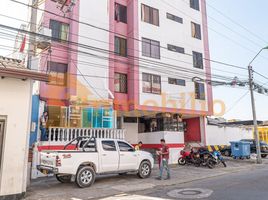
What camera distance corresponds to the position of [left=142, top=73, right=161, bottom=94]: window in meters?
19.4

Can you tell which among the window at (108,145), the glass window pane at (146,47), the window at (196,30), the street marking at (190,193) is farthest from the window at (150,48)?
the street marking at (190,193)

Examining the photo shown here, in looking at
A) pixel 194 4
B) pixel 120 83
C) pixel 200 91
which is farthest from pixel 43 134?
pixel 194 4

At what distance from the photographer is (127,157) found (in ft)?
37.1

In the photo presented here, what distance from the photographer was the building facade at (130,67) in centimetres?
1662

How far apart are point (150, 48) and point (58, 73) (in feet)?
25.0

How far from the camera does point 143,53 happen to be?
65.3 feet

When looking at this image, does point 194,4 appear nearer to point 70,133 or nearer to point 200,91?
point 200,91

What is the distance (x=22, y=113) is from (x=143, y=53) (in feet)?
42.5

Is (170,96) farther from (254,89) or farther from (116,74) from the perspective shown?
(254,89)

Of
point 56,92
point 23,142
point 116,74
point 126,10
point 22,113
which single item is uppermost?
point 126,10

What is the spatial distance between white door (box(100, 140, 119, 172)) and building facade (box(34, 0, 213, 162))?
5.53 m

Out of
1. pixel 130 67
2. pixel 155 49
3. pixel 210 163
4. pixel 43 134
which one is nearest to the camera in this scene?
pixel 43 134

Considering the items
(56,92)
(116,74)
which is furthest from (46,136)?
(116,74)

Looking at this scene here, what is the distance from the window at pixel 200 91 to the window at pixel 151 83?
4.28 meters
